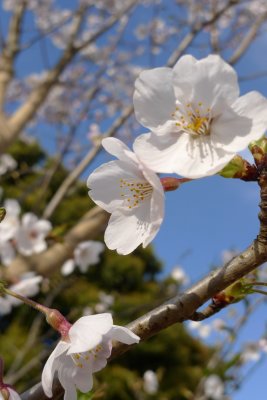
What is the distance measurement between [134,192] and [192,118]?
0.14 meters

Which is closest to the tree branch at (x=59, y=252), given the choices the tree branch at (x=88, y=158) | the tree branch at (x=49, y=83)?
the tree branch at (x=88, y=158)

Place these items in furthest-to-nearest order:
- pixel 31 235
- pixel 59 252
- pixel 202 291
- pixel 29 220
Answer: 1. pixel 29 220
2. pixel 31 235
3. pixel 59 252
4. pixel 202 291

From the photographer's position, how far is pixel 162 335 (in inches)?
327

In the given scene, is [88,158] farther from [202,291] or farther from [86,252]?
[202,291]

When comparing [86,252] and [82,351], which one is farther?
[86,252]

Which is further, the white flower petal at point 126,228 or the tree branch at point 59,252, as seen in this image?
the tree branch at point 59,252

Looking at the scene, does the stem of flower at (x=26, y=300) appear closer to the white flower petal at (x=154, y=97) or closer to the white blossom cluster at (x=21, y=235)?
the white flower petal at (x=154, y=97)

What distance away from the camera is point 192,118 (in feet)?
2.35

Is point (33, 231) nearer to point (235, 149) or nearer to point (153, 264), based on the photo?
point (235, 149)

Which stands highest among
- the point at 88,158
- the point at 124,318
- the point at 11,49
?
the point at 11,49

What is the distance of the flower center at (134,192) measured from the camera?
74cm

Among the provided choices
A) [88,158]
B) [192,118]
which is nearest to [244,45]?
[88,158]

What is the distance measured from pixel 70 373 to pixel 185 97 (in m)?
0.42

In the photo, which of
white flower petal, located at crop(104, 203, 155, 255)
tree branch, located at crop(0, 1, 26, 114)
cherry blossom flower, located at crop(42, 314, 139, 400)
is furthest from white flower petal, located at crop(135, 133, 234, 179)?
tree branch, located at crop(0, 1, 26, 114)
